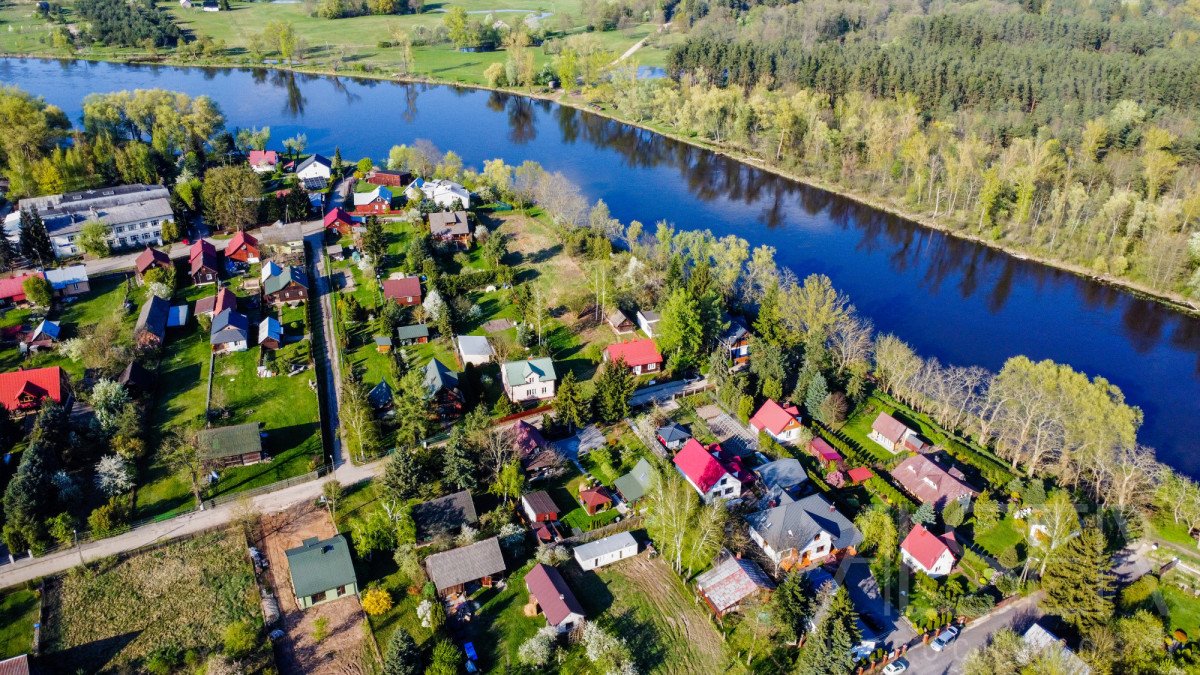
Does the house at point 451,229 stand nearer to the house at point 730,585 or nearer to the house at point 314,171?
the house at point 314,171

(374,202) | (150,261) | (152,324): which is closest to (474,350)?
(152,324)

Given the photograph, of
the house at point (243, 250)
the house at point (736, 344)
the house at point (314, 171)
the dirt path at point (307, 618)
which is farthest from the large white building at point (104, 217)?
the house at point (736, 344)

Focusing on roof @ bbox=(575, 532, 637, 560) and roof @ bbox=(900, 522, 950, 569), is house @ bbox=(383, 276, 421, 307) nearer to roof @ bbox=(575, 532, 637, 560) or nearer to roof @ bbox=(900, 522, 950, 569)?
roof @ bbox=(575, 532, 637, 560)

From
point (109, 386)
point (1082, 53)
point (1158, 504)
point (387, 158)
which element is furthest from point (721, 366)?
point (1082, 53)

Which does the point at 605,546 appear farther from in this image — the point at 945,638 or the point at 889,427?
the point at 889,427

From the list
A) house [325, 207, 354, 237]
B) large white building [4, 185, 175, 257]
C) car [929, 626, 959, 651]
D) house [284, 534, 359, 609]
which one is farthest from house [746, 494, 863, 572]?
large white building [4, 185, 175, 257]

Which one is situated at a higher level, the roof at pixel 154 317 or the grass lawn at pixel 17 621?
the roof at pixel 154 317

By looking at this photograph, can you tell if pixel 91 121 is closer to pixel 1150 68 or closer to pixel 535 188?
pixel 535 188

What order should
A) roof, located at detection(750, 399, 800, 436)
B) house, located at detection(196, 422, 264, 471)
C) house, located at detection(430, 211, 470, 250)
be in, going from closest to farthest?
1. house, located at detection(196, 422, 264, 471)
2. roof, located at detection(750, 399, 800, 436)
3. house, located at detection(430, 211, 470, 250)
